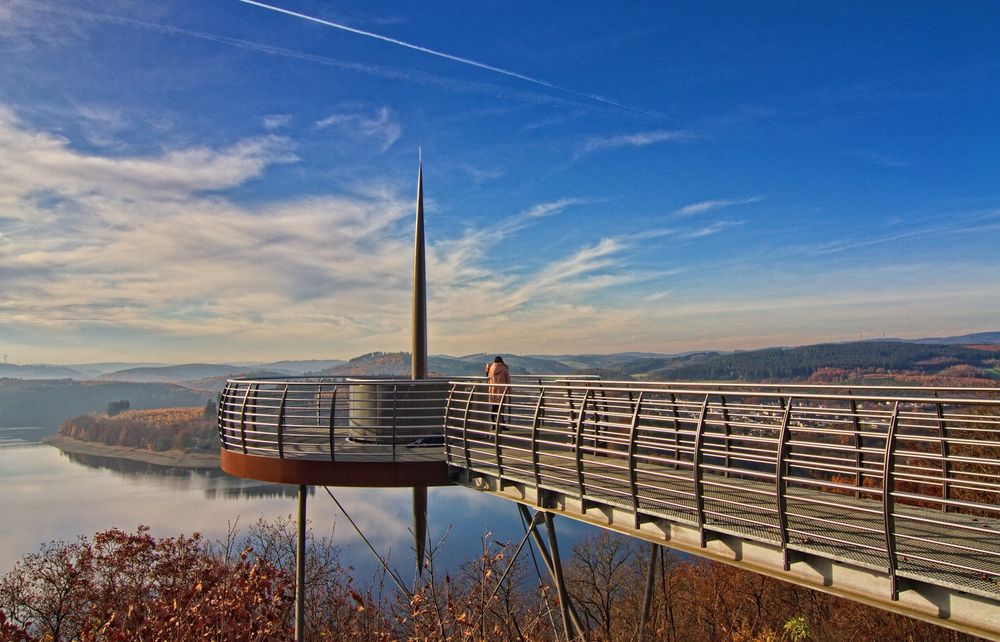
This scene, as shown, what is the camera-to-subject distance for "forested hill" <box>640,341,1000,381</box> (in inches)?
2000

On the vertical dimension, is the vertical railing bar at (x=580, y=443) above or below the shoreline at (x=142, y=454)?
above

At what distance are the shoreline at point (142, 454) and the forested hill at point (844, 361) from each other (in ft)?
352

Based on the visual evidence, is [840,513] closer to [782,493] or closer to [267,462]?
[782,493]

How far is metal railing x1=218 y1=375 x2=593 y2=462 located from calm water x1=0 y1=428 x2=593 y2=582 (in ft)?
207

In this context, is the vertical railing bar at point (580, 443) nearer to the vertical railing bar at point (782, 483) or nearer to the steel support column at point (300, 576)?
the vertical railing bar at point (782, 483)

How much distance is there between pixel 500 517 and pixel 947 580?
95.5 m

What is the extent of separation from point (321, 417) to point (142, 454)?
170965 mm

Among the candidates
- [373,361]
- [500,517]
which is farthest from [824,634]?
[373,361]

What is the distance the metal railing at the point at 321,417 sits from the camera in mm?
10055

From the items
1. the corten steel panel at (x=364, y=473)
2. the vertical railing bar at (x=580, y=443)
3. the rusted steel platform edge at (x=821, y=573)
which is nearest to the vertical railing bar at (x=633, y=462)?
the rusted steel platform edge at (x=821, y=573)

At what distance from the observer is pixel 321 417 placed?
1039cm

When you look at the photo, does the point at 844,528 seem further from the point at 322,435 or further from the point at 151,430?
the point at 151,430

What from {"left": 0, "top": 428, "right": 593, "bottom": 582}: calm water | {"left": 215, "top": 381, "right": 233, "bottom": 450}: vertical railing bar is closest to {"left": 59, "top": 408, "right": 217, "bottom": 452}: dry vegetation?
{"left": 0, "top": 428, "right": 593, "bottom": 582}: calm water

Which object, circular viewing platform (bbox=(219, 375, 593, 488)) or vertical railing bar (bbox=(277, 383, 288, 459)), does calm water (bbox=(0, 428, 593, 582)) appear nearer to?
circular viewing platform (bbox=(219, 375, 593, 488))
